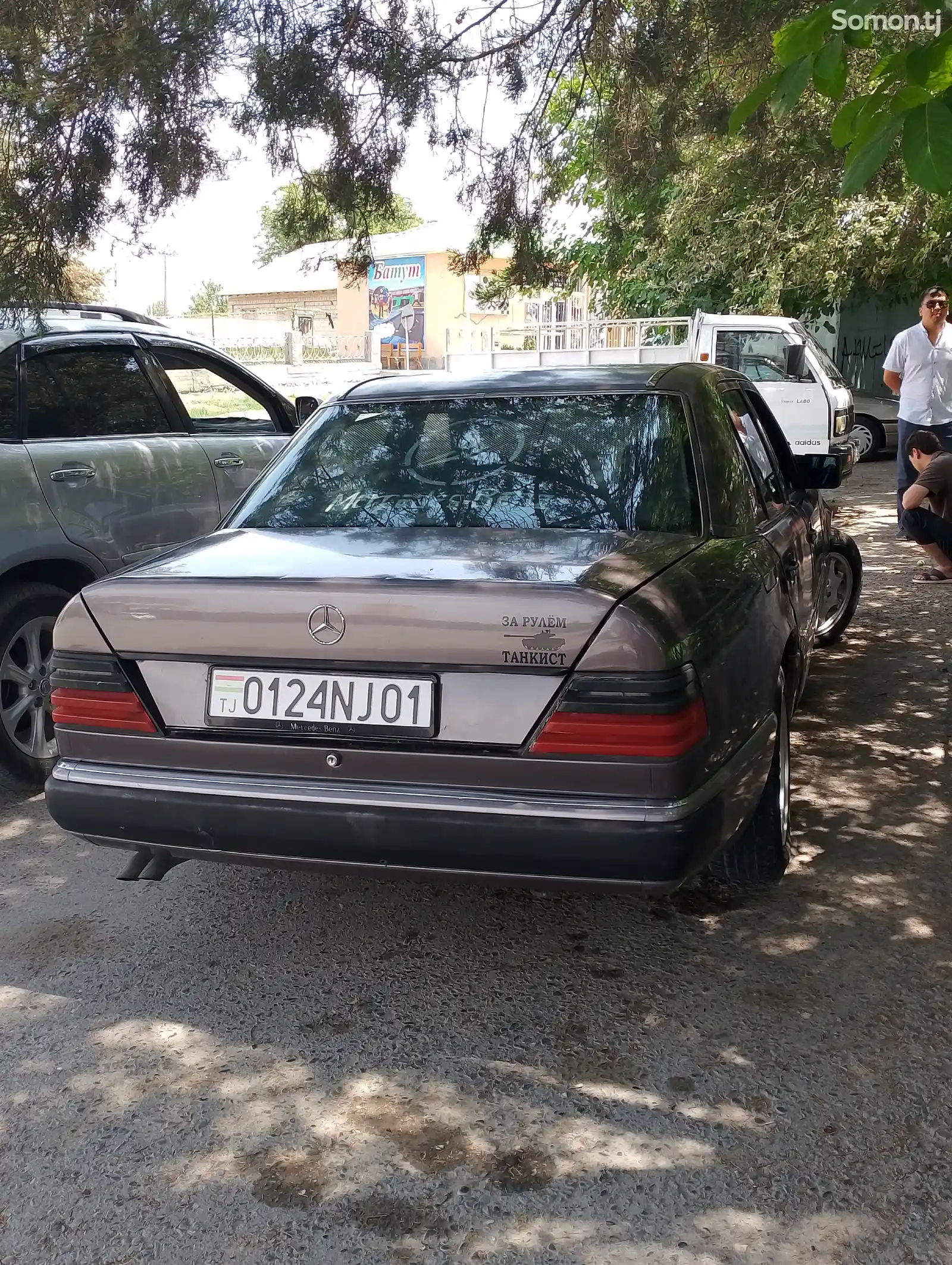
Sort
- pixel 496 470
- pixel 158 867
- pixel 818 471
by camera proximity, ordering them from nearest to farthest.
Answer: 1. pixel 158 867
2. pixel 496 470
3. pixel 818 471

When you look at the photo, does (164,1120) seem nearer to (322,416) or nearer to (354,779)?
(354,779)

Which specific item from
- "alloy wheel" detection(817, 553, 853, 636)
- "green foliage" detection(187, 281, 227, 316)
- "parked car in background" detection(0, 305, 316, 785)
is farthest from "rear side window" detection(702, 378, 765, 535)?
"green foliage" detection(187, 281, 227, 316)

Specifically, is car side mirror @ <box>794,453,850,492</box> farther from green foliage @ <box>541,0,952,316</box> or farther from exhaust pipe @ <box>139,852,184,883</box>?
exhaust pipe @ <box>139,852,184,883</box>

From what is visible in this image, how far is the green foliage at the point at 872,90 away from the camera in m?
2.79

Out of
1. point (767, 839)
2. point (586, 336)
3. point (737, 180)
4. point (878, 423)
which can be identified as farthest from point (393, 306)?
point (767, 839)

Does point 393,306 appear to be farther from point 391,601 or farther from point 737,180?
point 391,601

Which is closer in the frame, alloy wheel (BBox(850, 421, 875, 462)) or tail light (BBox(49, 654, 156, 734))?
tail light (BBox(49, 654, 156, 734))

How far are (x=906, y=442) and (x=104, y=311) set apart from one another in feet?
18.9

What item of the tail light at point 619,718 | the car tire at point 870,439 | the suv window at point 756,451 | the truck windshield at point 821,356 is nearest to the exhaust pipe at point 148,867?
the tail light at point 619,718

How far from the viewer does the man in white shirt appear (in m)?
9.14

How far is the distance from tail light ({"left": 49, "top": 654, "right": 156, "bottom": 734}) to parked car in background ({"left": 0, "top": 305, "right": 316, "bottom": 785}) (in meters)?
1.81

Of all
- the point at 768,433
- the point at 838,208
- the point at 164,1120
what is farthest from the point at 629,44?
the point at 838,208

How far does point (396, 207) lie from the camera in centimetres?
768

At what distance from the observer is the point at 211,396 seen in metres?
6.48
